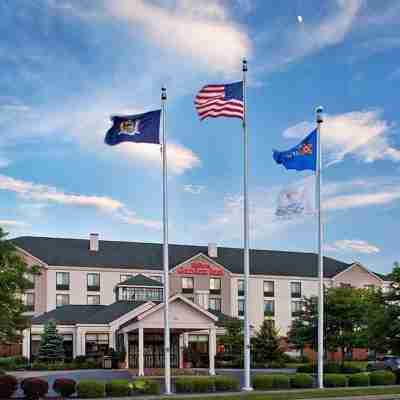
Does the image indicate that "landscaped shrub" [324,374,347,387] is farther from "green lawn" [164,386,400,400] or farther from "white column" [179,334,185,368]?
"white column" [179,334,185,368]

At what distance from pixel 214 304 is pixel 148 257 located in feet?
29.9

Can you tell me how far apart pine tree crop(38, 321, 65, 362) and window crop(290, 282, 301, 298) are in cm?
3733

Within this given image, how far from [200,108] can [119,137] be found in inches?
135

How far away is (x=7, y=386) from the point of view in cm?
3030

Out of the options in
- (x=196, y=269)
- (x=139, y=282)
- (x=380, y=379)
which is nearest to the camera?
(x=380, y=379)

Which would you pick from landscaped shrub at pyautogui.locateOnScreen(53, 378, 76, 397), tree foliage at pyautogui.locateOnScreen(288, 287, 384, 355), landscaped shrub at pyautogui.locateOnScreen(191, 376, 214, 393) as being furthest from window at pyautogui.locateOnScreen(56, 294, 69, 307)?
landscaped shrub at pyautogui.locateOnScreen(53, 378, 76, 397)

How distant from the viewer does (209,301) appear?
8825cm

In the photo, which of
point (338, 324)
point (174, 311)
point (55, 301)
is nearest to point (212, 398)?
point (174, 311)

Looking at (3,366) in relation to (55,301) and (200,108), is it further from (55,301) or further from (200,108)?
(200,108)

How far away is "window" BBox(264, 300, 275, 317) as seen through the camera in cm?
9075

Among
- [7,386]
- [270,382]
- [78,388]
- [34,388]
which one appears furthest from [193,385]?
[7,386]

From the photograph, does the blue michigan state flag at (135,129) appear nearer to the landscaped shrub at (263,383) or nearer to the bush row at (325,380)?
the landscaped shrub at (263,383)

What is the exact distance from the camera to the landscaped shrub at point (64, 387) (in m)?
31.3

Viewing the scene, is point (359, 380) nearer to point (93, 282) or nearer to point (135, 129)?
point (135, 129)
